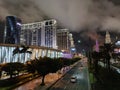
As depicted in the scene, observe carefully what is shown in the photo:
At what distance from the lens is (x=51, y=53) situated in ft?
440

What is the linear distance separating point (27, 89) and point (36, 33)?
154 meters

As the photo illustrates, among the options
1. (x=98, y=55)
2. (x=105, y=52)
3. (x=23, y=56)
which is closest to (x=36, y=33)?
(x=23, y=56)

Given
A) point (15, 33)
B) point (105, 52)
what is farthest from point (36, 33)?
point (105, 52)

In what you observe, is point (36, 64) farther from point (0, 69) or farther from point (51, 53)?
point (51, 53)

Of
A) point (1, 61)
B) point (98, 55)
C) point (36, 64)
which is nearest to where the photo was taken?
point (36, 64)

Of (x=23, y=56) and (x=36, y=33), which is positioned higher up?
(x=36, y=33)

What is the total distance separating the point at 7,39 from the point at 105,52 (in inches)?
4493

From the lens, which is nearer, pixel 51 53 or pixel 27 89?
pixel 27 89

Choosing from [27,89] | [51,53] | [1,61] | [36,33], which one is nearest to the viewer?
[27,89]

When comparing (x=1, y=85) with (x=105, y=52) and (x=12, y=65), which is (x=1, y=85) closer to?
(x=12, y=65)

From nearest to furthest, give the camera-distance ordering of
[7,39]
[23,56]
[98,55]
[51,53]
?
[98,55]
[23,56]
[51,53]
[7,39]

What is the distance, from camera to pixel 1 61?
7825 cm

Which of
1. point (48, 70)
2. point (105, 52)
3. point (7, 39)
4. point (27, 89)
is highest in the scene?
point (7, 39)

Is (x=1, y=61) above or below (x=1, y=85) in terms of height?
above
